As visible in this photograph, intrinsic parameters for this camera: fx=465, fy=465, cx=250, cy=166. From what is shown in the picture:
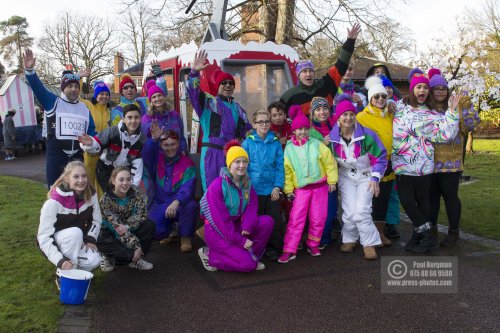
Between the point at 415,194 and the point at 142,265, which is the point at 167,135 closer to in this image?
the point at 142,265

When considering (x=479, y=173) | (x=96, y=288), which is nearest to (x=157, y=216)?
(x=96, y=288)

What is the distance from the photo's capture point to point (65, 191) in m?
3.95

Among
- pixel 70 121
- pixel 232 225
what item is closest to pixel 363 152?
pixel 232 225

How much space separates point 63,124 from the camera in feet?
15.6

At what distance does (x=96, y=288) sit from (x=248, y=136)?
209cm

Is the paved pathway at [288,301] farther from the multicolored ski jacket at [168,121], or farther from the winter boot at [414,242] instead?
the multicolored ski jacket at [168,121]

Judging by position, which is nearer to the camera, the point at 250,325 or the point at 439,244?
the point at 250,325

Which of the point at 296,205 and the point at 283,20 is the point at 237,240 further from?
the point at 283,20

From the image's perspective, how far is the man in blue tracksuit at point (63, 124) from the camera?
4.75 metres

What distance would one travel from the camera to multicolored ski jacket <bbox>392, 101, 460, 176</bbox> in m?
4.64

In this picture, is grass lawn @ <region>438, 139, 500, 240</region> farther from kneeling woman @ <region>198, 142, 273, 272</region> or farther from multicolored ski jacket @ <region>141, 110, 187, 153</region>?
multicolored ski jacket @ <region>141, 110, 187, 153</region>

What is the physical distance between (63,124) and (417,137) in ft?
11.8

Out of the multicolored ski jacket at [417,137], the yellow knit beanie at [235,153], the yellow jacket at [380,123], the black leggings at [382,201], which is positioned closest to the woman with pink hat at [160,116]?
the yellow knit beanie at [235,153]

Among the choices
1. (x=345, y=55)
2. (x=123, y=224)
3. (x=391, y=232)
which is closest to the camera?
(x=123, y=224)
